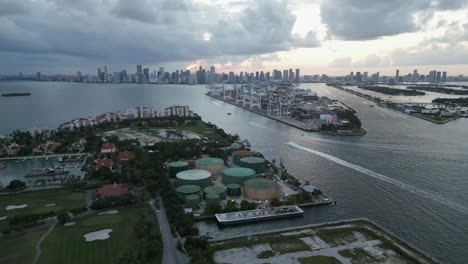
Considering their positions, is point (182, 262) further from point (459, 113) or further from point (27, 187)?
point (459, 113)

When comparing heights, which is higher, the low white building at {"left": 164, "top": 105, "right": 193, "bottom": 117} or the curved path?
the low white building at {"left": 164, "top": 105, "right": 193, "bottom": 117}

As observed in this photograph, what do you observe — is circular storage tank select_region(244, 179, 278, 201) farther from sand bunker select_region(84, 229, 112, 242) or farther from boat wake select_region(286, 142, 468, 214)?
boat wake select_region(286, 142, 468, 214)

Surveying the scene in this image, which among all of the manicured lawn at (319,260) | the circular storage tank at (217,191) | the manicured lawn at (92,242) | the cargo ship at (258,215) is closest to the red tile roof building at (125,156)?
the manicured lawn at (92,242)

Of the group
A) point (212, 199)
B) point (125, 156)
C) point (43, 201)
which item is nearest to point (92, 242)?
point (212, 199)

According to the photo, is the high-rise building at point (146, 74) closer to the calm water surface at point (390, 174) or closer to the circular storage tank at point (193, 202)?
the calm water surface at point (390, 174)

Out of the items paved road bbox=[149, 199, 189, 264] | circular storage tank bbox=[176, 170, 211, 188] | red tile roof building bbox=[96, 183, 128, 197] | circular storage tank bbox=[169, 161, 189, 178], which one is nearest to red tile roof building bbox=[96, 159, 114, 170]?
circular storage tank bbox=[169, 161, 189, 178]

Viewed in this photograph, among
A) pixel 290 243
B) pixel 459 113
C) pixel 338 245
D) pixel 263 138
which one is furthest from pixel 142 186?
pixel 459 113
